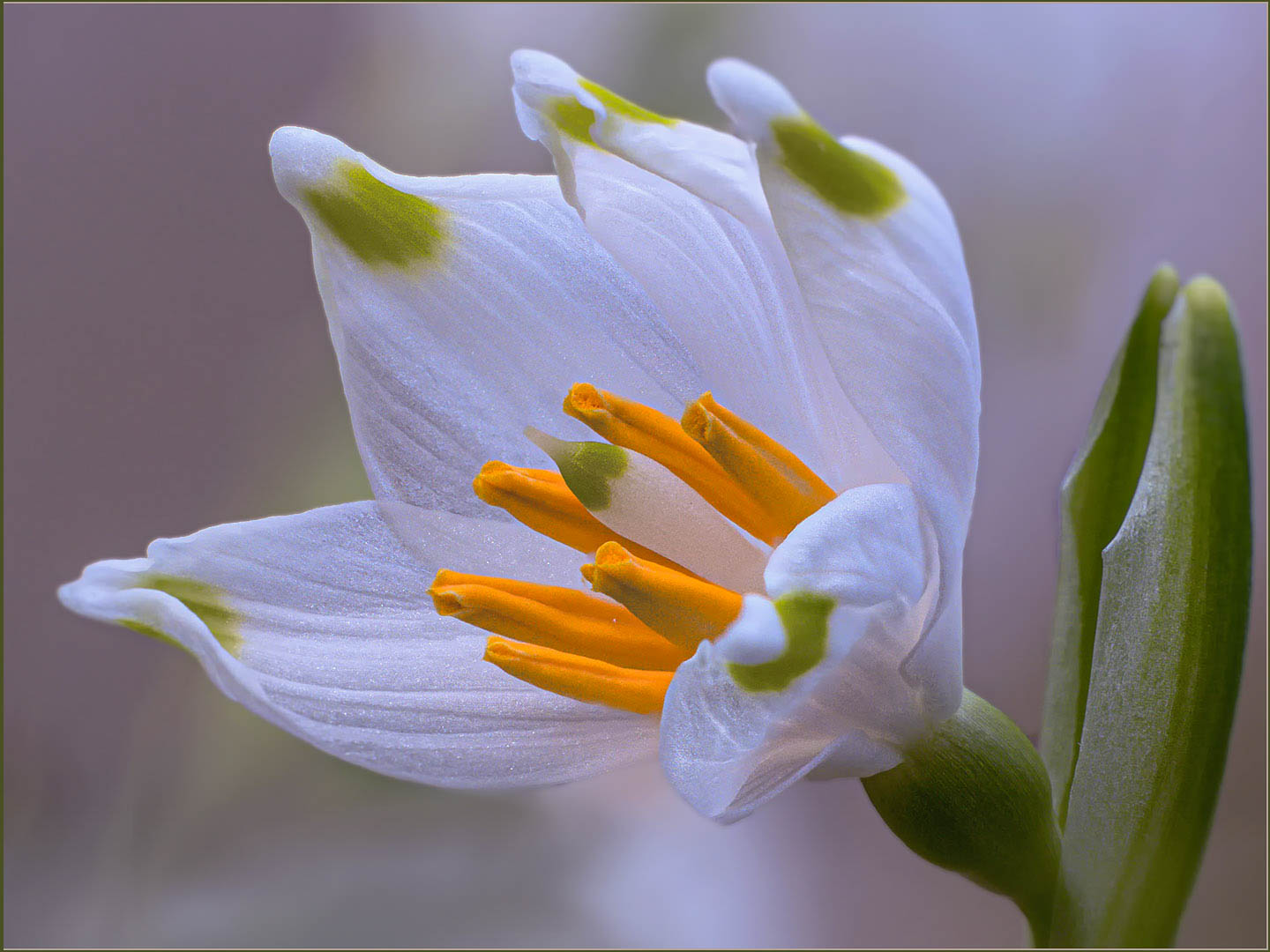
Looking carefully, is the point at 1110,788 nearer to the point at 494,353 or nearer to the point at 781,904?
the point at 494,353

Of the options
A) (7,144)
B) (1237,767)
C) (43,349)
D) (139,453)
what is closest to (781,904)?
(1237,767)

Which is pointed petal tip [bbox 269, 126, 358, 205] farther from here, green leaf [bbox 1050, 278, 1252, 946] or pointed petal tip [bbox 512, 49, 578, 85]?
green leaf [bbox 1050, 278, 1252, 946]

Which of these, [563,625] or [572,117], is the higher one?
[572,117]

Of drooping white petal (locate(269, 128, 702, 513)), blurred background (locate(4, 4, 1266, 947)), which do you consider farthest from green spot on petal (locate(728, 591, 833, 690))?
blurred background (locate(4, 4, 1266, 947))

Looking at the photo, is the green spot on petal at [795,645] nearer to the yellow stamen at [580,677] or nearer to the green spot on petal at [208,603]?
the yellow stamen at [580,677]

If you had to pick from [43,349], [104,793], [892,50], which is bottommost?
[104,793]

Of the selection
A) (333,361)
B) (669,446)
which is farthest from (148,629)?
(333,361)

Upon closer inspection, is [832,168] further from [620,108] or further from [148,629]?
[148,629]
